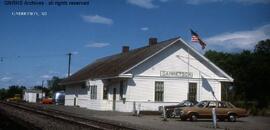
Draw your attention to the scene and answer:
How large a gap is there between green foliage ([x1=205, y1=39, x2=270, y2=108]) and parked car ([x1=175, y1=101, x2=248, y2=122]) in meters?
32.5

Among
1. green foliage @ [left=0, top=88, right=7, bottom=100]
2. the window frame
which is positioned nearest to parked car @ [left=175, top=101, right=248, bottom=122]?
the window frame

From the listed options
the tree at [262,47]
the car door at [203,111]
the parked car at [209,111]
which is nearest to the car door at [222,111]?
the parked car at [209,111]

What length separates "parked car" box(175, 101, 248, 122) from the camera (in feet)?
96.7

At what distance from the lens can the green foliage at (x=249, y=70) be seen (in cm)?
7356

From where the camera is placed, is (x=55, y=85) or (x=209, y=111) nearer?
(x=209, y=111)

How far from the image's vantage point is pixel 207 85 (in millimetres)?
41531

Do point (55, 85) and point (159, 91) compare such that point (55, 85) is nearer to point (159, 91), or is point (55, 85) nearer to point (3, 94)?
point (3, 94)

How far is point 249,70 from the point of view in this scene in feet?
257

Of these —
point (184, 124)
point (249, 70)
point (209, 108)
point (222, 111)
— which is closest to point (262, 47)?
point (249, 70)

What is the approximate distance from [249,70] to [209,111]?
166 feet

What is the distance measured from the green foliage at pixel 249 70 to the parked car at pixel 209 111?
107 feet

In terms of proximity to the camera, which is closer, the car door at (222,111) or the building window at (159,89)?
the car door at (222,111)

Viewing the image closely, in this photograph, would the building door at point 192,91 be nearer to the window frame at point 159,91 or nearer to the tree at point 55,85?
the window frame at point 159,91

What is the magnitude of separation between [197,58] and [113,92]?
7796 millimetres
